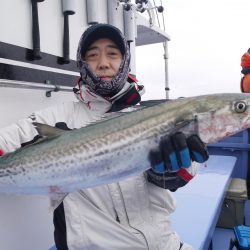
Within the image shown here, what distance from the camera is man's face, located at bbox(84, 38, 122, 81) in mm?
2133

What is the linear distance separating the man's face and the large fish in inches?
19.6

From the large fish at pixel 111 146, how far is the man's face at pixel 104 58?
497 millimetres

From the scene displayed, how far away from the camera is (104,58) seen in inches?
84.9

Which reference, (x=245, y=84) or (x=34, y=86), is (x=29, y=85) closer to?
(x=34, y=86)

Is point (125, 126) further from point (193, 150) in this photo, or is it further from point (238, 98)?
point (238, 98)

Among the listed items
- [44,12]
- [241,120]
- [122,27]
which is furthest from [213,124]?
[122,27]

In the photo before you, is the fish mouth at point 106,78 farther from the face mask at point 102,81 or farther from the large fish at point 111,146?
the large fish at point 111,146

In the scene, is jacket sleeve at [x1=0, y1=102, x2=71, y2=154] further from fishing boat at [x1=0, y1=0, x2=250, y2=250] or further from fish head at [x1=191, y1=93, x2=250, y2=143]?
fish head at [x1=191, y1=93, x2=250, y2=143]

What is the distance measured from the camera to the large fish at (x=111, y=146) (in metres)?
1.67

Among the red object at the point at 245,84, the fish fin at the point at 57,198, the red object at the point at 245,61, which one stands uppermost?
the red object at the point at 245,61

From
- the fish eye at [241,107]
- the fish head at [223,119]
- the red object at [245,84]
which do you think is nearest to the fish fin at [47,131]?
the fish head at [223,119]

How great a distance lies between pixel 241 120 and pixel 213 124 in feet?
0.47

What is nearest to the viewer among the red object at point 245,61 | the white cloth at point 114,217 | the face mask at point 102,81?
the white cloth at point 114,217

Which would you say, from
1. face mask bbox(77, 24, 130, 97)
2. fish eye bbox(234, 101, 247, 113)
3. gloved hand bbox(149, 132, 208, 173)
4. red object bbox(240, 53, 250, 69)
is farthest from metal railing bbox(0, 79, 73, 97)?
red object bbox(240, 53, 250, 69)
